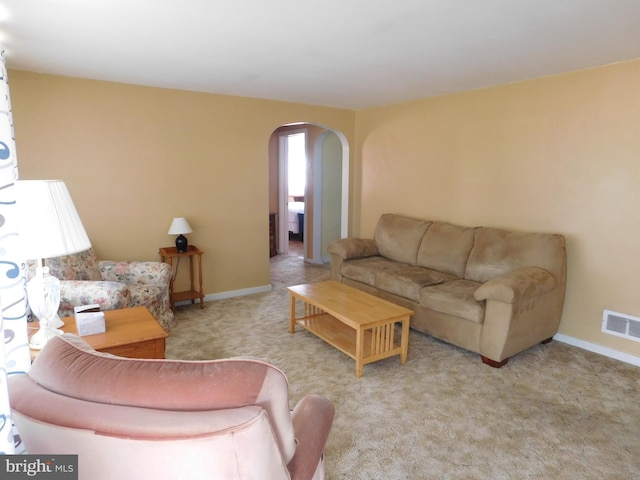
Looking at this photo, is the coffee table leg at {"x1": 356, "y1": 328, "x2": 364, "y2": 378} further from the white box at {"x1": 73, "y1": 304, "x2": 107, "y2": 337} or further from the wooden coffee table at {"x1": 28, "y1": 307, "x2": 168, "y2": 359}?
the white box at {"x1": 73, "y1": 304, "x2": 107, "y2": 337}

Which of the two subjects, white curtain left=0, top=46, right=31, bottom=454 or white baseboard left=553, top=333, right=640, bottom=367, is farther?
white baseboard left=553, top=333, right=640, bottom=367

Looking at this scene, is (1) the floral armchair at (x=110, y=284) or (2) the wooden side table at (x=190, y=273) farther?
(2) the wooden side table at (x=190, y=273)

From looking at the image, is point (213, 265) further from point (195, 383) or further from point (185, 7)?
point (195, 383)

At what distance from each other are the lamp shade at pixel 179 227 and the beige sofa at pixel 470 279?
157 centimetres

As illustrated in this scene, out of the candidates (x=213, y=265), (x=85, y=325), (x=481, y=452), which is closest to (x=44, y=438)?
(x=85, y=325)

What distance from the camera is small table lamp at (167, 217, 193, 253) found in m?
4.10

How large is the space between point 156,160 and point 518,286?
3.53 metres

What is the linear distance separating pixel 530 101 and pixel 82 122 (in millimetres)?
4073

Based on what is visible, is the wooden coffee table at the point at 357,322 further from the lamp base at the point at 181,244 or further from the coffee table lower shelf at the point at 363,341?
the lamp base at the point at 181,244

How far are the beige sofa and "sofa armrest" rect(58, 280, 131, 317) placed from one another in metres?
2.30

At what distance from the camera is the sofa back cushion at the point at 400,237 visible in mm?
4371

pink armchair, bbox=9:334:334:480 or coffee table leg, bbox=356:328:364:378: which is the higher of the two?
pink armchair, bbox=9:334:334:480

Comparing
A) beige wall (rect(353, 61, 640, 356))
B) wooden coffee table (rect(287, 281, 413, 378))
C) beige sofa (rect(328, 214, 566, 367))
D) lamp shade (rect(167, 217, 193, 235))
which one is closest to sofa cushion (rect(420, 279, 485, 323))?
beige sofa (rect(328, 214, 566, 367))

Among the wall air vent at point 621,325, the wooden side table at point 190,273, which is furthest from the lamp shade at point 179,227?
the wall air vent at point 621,325
